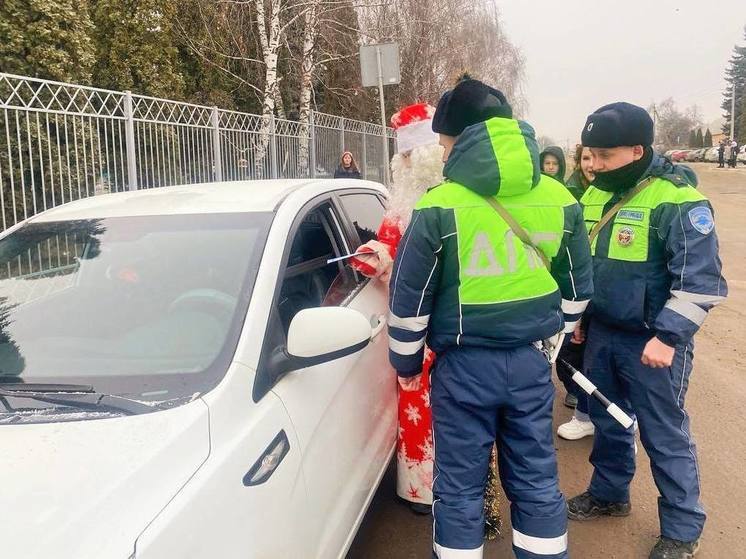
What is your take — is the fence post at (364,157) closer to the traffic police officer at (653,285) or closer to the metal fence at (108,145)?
the metal fence at (108,145)

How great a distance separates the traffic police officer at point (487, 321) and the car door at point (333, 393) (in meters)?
0.29

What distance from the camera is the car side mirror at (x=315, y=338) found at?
5.94 feet

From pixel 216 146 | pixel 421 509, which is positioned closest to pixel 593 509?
pixel 421 509

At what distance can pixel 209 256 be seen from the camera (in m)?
2.10

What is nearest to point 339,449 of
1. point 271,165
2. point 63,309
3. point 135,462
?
point 135,462

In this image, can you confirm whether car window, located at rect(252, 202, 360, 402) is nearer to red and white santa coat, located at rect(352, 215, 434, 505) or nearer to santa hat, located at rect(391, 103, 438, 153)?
red and white santa coat, located at rect(352, 215, 434, 505)

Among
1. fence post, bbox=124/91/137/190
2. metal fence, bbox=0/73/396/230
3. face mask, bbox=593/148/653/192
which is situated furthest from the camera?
fence post, bbox=124/91/137/190

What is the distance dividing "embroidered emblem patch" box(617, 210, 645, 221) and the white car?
1175mm

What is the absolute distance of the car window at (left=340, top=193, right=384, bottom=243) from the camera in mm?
3154

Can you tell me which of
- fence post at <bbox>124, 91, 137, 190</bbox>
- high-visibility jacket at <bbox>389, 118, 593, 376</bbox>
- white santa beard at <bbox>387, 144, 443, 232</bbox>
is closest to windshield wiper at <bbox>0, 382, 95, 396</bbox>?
high-visibility jacket at <bbox>389, 118, 593, 376</bbox>

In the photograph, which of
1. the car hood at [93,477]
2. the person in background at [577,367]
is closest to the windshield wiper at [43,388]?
the car hood at [93,477]

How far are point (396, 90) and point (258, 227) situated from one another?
18.7 metres

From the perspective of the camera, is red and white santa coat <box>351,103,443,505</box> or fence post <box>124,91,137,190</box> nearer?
red and white santa coat <box>351,103,443,505</box>

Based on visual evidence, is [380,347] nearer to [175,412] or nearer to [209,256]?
[209,256]
